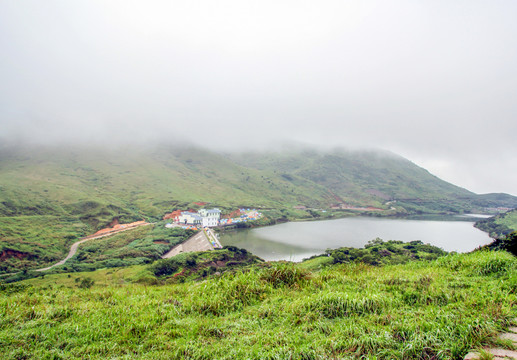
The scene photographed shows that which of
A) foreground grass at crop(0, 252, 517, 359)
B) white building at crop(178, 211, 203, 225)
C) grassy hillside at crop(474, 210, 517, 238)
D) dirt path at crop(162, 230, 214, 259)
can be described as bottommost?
dirt path at crop(162, 230, 214, 259)

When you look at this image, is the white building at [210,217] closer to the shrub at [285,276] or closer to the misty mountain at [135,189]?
the misty mountain at [135,189]

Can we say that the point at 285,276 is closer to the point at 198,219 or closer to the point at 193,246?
the point at 193,246

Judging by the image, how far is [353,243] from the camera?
61.3m

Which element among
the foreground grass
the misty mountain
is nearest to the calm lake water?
the misty mountain

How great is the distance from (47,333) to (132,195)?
4489 inches

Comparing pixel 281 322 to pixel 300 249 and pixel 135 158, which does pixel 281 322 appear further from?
pixel 135 158

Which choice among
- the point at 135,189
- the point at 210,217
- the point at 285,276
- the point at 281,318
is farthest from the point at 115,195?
the point at 281,318

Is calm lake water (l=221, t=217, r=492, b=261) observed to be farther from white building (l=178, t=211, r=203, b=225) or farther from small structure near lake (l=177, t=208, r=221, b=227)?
white building (l=178, t=211, r=203, b=225)

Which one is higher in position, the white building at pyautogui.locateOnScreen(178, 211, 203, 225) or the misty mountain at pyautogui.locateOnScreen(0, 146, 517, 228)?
the misty mountain at pyautogui.locateOnScreen(0, 146, 517, 228)

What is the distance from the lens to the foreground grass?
3232 mm

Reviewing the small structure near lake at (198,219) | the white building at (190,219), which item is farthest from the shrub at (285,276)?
the white building at (190,219)

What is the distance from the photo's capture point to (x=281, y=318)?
4277mm

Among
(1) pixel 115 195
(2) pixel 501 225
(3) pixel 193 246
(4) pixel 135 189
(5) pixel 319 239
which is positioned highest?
(2) pixel 501 225

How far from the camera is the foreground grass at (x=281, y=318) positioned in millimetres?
3232
